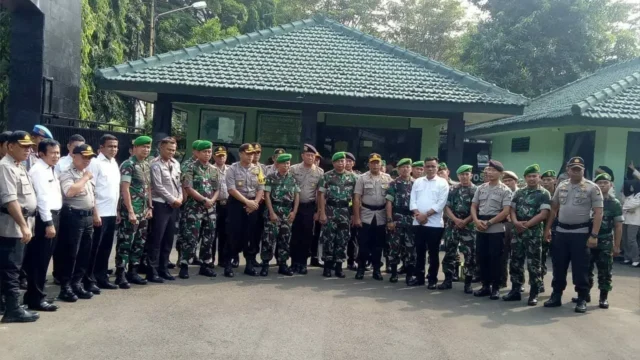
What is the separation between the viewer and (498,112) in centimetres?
1158

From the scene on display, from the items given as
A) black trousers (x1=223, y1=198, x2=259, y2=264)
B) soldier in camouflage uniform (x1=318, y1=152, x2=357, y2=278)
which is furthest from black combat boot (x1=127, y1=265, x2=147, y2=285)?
soldier in camouflage uniform (x1=318, y1=152, x2=357, y2=278)

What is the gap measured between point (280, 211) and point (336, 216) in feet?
2.56

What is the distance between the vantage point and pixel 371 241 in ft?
26.4

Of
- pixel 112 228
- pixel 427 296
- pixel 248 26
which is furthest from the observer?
pixel 248 26

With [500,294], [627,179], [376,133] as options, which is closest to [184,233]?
[500,294]

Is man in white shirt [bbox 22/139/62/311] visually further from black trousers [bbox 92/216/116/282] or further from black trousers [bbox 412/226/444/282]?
black trousers [bbox 412/226/444/282]

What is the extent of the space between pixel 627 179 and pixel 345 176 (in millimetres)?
6785

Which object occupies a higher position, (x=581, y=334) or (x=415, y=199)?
(x=415, y=199)

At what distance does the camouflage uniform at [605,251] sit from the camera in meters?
7.03

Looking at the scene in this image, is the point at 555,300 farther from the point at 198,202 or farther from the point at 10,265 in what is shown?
the point at 10,265

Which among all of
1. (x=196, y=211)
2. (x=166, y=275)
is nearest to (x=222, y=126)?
(x=196, y=211)

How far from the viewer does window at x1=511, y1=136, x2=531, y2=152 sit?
16255 mm

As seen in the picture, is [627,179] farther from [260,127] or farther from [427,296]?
[260,127]

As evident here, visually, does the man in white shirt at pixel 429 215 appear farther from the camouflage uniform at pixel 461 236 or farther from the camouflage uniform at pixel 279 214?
the camouflage uniform at pixel 279 214
